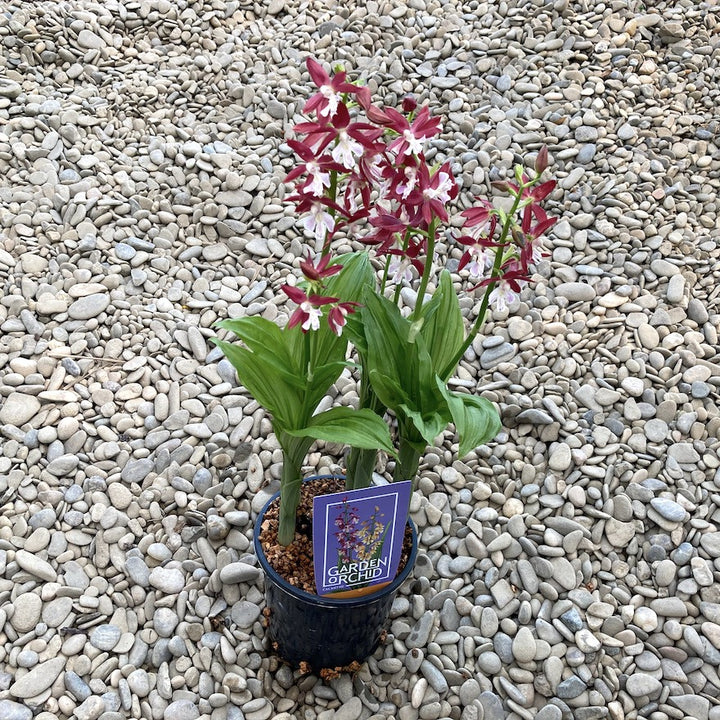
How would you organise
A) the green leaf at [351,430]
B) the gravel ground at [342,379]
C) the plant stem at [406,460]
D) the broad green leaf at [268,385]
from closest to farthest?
the green leaf at [351,430] < the broad green leaf at [268,385] < the plant stem at [406,460] < the gravel ground at [342,379]

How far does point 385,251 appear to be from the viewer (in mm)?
1483

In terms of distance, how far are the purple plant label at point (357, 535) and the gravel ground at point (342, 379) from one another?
0.41 m

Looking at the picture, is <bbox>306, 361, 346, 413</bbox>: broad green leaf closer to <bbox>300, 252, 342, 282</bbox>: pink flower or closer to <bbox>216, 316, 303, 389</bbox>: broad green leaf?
<bbox>216, 316, 303, 389</bbox>: broad green leaf

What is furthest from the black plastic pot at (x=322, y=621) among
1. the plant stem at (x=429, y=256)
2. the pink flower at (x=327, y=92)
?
the pink flower at (x=327, y=92)

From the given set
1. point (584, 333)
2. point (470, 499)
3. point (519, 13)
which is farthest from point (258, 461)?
point (519, 13)

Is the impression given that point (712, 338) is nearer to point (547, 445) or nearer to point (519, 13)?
point (547, 445)

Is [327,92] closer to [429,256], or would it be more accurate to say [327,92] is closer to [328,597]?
[429,256]

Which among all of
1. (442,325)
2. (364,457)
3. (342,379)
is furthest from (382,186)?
(342,379)

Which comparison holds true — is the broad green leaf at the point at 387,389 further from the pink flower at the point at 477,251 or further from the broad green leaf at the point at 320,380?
the pink flower at the point at 477,251

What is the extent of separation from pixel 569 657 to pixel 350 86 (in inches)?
55.7

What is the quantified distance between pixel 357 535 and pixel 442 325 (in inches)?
19.2

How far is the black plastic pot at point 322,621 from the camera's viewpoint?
1.69 metres

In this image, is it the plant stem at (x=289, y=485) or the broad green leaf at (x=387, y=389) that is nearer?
the broad green leaf at (x=387, y=389)

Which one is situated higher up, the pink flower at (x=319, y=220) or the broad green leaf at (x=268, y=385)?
the pink flower at (x=319, y=220)
